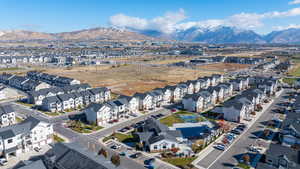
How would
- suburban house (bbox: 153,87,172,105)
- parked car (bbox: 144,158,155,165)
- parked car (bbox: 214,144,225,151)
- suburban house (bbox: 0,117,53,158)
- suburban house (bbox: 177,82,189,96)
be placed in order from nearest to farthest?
parked car (bbox: 144,158,155,165) < suburban house (bbox: 0,117,53,158) < parked car (bbox: 214,144,225,151) < suburban house (bbox: 153,87,172,105) < suburban house (bbox: 177,82,189,96)

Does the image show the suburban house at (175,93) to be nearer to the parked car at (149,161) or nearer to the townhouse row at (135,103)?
the townhouse row at (135,103)

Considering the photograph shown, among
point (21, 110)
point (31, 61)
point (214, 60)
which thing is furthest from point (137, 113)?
point (31, 61)

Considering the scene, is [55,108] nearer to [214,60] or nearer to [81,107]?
[81,107]

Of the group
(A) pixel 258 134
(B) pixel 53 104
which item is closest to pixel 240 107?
(A) pixel 258 134

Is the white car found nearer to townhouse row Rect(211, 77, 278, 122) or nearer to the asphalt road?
the asphalt road

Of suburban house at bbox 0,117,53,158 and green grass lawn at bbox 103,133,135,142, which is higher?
suburban house at bbox 0,117,53,158

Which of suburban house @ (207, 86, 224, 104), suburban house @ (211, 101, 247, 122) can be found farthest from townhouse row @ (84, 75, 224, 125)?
suburban house @ (211, 101, 247, 122)

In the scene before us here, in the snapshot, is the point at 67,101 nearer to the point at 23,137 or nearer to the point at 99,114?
the point at 99,114
